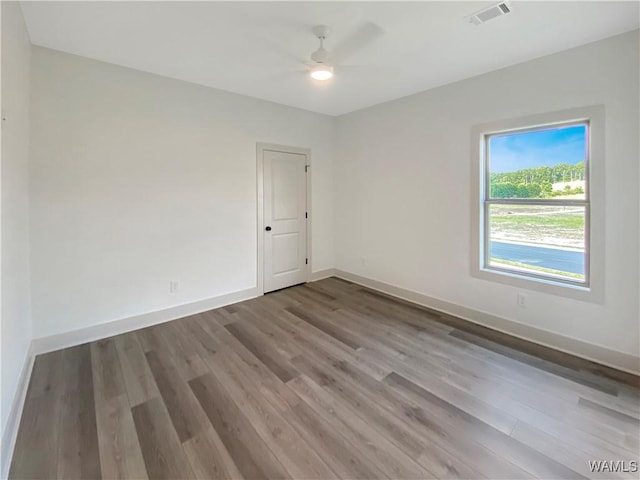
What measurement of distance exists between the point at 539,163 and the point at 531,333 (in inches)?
65.4

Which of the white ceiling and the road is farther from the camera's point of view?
the road

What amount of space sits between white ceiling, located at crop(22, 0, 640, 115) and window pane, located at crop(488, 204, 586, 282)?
1.44 m

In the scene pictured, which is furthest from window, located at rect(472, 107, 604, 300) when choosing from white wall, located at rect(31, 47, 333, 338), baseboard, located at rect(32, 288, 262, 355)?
baseboard, located at rect(32, 288, 262, 355)

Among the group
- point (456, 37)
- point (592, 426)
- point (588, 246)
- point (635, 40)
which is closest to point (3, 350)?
point (592, 426)

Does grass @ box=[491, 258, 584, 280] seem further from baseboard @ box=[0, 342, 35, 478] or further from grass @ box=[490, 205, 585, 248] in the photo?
baseboard @ box=[0, 342, 35, 478]

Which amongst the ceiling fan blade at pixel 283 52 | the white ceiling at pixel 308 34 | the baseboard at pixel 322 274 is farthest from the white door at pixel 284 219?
the ceiling fan blade at pixel 283 52

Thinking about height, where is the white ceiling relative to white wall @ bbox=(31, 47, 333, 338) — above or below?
above

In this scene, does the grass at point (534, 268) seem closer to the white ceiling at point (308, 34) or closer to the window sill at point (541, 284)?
the window sill at point (541, 284)

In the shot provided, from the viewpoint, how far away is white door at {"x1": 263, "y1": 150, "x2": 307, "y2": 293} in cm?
423

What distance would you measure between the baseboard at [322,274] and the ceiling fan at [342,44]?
121 inches

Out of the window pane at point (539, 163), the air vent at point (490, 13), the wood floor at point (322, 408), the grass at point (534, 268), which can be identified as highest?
the air vent at point (490, 13)

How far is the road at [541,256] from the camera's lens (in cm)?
270

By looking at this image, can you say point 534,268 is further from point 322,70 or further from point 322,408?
point 322,70

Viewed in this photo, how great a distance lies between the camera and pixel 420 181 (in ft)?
12.3
